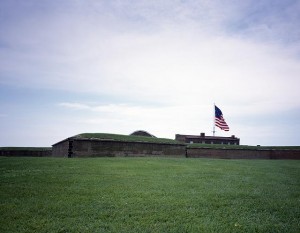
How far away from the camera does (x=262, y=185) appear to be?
8828mm

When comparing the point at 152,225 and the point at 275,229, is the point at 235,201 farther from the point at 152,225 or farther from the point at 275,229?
the point at 152,225

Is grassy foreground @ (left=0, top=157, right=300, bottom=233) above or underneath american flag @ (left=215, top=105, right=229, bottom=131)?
underneath

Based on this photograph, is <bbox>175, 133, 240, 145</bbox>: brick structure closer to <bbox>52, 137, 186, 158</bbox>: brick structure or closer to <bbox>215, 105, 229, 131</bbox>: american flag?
<bbox>215, 105, 229, 131</bbox>: american flag

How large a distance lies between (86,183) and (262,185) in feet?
19.7

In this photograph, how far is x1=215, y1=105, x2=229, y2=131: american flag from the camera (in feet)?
96.7

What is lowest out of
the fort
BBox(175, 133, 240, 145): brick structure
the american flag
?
the fort

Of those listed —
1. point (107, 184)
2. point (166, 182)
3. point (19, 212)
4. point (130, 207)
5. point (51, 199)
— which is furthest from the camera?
point (166, 182)

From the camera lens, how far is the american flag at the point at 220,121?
29469mm

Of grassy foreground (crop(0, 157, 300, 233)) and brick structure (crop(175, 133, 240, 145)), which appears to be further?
brick structure (crop(175, 133, 240, 145))

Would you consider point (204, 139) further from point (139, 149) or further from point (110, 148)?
point (110, 148)

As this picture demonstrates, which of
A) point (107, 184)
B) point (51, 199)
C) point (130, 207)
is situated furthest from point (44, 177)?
point (130, 207)

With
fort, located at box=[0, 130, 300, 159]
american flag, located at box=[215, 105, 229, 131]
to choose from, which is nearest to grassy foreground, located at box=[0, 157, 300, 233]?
fort, located at box=[0, 130, 300, 159]

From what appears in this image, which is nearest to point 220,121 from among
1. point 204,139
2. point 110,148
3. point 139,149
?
point 139,149

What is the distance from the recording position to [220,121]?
29.9 m
